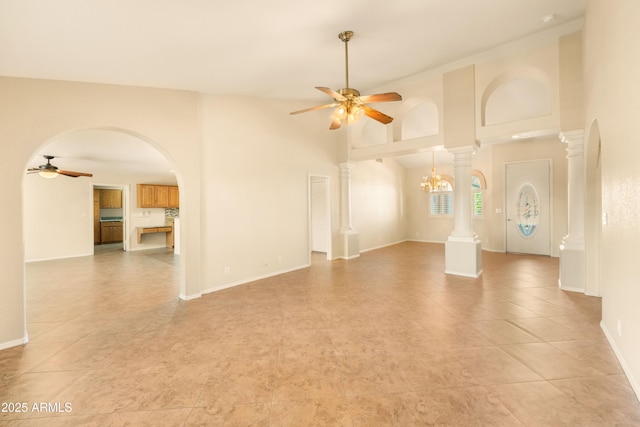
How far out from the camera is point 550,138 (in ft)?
23.4

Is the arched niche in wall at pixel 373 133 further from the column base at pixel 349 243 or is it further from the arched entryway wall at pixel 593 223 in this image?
the arched entryway wall at pixel 593 223

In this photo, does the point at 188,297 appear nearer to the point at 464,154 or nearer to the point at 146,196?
the point at 464,154

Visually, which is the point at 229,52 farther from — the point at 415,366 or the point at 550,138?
the point at 550,138

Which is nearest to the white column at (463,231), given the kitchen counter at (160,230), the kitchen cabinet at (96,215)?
the kitchen counter at (160,230)

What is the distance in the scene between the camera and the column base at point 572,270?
13.9ft

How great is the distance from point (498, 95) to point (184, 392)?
739 cm

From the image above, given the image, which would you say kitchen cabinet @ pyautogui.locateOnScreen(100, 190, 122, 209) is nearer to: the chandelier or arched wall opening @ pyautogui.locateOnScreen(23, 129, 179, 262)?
arched wall opening @ pyautogui.locateOnScreen(23, 129, 179, 262)

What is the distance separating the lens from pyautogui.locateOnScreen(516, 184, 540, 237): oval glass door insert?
24.5 ft

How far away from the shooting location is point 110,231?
11.1 metres

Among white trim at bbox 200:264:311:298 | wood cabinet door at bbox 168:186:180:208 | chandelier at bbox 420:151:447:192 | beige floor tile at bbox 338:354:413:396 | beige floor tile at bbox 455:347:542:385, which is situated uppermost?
chandelier at bbox 420:151:447:192

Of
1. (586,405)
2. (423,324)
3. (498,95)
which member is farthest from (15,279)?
(498,95)

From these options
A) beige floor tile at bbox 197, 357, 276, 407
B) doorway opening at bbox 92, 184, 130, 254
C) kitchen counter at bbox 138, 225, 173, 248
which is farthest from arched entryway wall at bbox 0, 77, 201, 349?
doorway opening at bbox 92, 184, 130, 254

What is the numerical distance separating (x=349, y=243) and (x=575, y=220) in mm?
4449

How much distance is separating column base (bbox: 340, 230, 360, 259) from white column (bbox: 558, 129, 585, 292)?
4.26 metres
